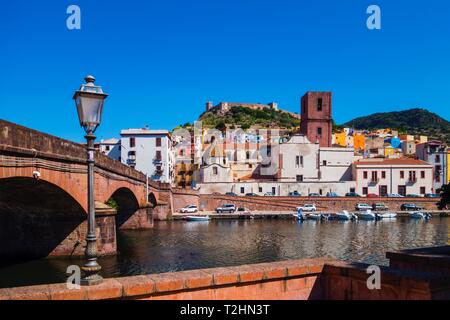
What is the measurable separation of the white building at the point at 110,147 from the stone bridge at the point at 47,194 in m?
41.1

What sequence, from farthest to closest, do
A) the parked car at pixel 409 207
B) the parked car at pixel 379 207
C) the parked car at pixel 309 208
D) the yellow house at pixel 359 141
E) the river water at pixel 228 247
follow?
the yellow house at pixel 359 141
the parked car at pixel 409 207
the parked car at pixel 379 207
the parked car at pixel 309 208
the river water at pixel 228 247

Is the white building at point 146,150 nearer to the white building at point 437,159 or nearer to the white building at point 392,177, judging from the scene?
the white building at point 392,177

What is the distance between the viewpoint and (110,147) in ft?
227

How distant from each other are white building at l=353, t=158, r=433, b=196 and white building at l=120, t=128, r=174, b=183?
33.3m

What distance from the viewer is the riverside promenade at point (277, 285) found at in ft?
17.8

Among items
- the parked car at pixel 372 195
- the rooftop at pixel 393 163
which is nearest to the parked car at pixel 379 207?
the parked car at pixel 372 195

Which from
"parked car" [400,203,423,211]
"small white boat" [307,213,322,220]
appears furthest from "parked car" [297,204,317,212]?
"parked car" [400,203,423,211]

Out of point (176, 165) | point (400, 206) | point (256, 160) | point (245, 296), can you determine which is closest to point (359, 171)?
point (400, 206)

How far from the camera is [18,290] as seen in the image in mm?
5598

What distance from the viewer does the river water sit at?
1939 centimetres

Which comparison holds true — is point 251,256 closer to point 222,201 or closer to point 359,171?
point 222,201

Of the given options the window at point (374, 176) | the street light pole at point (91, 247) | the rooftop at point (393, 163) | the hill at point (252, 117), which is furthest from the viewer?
the hill at point (252, 117)
